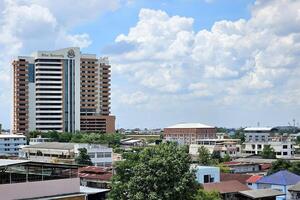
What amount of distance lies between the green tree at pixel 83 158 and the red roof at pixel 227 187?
2242 cm

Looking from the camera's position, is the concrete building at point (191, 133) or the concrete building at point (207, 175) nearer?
the concrete building at point (207, 175)

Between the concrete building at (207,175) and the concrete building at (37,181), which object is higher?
the concrete building at (37,181)

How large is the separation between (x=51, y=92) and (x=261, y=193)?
72634 mm

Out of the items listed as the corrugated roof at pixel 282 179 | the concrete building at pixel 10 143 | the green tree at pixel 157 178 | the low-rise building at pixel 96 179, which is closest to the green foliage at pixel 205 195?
the green tree at pixel 157 178

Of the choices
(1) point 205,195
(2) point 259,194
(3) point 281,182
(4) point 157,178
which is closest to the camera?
(4) point 157,178

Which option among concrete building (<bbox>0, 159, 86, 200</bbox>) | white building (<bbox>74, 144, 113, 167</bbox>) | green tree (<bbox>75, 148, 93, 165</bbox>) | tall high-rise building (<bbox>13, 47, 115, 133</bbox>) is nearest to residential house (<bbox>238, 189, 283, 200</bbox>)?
concrete building (<bbox>0, 159, 86, 200</bbox>)

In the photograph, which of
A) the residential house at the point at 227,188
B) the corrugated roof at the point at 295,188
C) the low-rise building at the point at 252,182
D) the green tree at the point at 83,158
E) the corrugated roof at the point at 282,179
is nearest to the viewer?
the corrugated roof at the point at 295,188

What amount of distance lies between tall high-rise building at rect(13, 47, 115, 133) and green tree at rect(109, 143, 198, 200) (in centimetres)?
7768

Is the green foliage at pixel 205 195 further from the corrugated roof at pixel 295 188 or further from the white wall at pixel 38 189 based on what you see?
the white wall at pixel 38 189

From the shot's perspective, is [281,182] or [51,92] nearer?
[281,182]

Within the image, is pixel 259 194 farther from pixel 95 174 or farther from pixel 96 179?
pixel 95 174

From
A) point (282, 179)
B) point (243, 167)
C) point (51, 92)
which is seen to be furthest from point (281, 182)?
point (51, 92)

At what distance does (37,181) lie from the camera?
16.2 metres

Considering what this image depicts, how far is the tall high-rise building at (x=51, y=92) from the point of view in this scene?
318ft
